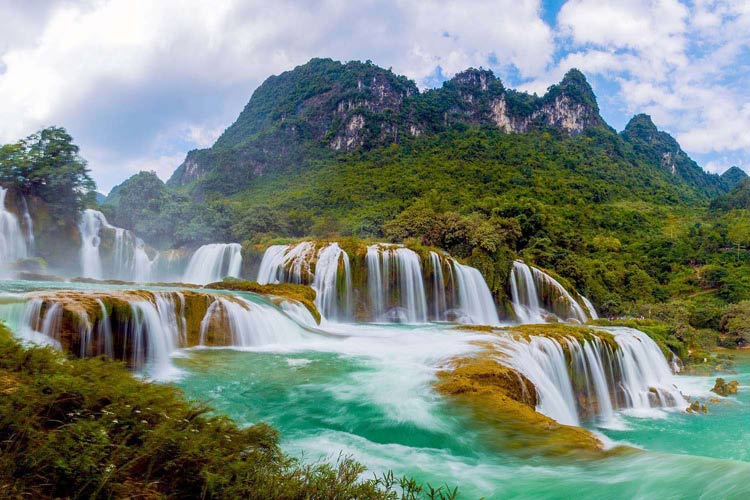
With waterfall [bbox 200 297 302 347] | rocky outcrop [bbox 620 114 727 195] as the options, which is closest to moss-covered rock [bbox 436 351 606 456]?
waterfall [bbox 200 297 302 347]

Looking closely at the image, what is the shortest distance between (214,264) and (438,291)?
1535cm

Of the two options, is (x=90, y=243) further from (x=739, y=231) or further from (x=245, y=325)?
(x=739, y=231)

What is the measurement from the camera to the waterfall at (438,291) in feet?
75.6

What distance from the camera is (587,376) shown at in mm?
11227

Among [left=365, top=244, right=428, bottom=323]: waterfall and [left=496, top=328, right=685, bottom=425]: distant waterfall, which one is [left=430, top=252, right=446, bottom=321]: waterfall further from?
[left=496, top=328, right=685, bottom=425]: distant waterfall

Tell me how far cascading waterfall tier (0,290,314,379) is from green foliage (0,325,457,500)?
4.11m

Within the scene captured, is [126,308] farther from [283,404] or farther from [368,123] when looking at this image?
[368,123]

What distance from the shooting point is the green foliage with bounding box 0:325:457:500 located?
2445 mm

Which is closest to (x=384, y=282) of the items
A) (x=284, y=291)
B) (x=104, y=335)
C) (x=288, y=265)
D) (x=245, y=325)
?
(x=288, y=265)

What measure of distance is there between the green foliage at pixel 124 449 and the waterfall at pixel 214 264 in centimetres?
2418

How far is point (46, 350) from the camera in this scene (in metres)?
4.03

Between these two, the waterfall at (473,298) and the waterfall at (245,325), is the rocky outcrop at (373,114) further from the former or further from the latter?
the waterfall at (245,325)

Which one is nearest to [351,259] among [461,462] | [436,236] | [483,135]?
[436,236]

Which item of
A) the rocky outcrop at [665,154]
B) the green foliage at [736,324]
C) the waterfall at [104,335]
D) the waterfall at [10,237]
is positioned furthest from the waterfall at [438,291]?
the rocky outcrop at [665,154]
